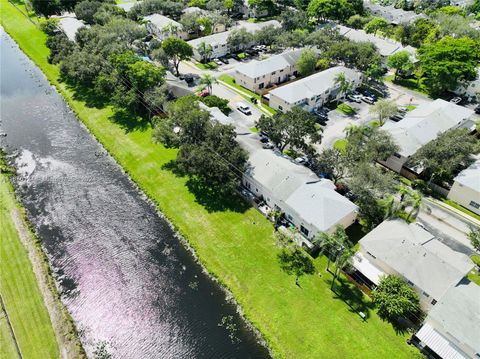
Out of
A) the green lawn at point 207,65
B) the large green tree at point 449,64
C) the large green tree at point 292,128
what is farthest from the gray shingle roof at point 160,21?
the large green tree at point 449,64

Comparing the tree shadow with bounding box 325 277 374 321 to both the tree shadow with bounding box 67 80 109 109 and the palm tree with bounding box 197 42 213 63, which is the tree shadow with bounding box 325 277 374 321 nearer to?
the tree shadow with bounding box 67 80 109 109

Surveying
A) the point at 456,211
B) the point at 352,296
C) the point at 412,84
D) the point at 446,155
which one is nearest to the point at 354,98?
the point at 412,84

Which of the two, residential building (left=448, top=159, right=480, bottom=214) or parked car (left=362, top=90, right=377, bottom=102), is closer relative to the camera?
residential building (left=448, top=159, right=480, bottom=214)

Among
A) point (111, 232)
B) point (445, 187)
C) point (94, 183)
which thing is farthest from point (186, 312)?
point (445, 187)

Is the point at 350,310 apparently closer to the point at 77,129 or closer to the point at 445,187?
the point at 445,187

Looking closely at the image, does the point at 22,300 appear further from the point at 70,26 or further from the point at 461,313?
the point at 70,26

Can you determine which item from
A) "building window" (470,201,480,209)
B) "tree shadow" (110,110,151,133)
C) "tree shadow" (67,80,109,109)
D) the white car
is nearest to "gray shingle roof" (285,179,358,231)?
"building window" (470,201,480,209)
